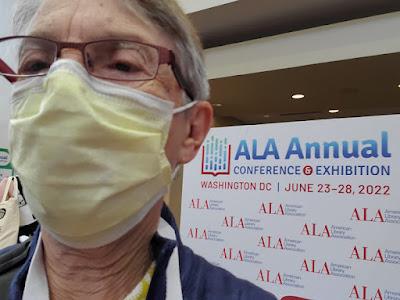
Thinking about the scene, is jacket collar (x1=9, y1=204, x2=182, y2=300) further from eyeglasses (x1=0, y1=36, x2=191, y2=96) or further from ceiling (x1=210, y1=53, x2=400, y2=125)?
ceiling (x1=210, y1=53, x2=400, y2=125)

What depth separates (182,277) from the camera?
812mm

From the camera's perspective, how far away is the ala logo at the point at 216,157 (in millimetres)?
2418

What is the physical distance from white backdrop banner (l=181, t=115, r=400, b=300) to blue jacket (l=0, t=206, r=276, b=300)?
1.22 metres

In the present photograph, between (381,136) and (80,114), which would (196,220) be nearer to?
(381,136)

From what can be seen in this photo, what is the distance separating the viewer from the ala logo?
242cm

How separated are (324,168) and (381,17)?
5.93 feet

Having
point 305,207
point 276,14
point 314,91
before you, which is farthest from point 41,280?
point 314,91

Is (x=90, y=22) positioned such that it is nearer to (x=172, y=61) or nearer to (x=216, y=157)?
(x=172, y=61)

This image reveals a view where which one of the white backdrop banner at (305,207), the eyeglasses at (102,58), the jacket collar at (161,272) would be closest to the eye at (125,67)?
the eyeglasses at (102,58)

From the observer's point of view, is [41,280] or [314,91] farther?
[314,91]

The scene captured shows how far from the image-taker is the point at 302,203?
2.10m

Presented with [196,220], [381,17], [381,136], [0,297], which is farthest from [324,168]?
[381,17]

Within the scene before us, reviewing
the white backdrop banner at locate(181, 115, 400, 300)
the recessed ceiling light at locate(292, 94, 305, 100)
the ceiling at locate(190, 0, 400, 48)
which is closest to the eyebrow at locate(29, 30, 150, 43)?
the white backdrop banner at locate(181, 115, 400, 300)

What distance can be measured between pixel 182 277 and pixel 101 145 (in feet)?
0.92
